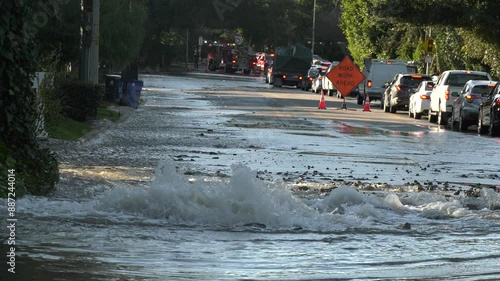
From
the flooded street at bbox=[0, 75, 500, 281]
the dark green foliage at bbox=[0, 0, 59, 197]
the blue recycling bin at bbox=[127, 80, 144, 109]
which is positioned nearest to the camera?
the flooded street at bbox=[0, 75, 500, 281]

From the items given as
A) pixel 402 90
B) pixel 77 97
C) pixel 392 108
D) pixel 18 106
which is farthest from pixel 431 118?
pixel 18 106

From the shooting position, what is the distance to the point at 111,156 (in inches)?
784

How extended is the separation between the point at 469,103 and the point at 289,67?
43669 mm

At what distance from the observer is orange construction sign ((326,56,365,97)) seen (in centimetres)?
4786

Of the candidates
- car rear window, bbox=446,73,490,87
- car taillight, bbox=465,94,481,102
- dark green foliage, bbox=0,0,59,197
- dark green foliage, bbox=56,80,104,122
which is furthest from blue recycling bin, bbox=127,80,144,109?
dark green foliage, bbox=0,0,59,197

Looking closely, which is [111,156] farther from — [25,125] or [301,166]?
[25,125]

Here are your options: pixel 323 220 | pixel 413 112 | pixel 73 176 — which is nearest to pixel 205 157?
pixel 73 176

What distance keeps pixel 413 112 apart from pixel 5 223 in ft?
104

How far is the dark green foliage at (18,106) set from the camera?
1303 centimetres

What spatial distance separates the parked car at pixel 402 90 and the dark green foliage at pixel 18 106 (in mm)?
31374

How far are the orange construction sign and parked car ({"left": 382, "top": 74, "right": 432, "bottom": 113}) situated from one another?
111 inches

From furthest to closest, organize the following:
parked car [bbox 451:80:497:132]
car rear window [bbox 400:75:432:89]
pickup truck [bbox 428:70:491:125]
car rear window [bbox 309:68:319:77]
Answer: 1. car rear window [bbox 309:68:319:77]
2. car rear window [bbox 400:75:432:89]
3. pickup truck [bbox 428:70:491:125]
4. parked car [bbox 451:80:497:132]

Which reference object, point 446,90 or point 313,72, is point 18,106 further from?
point 313,72

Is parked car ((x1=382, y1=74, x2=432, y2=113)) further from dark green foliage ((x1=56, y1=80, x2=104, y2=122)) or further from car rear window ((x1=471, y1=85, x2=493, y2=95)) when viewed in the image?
dark green foliage ((x1=56, y1=80, x2=104, y2=122))
